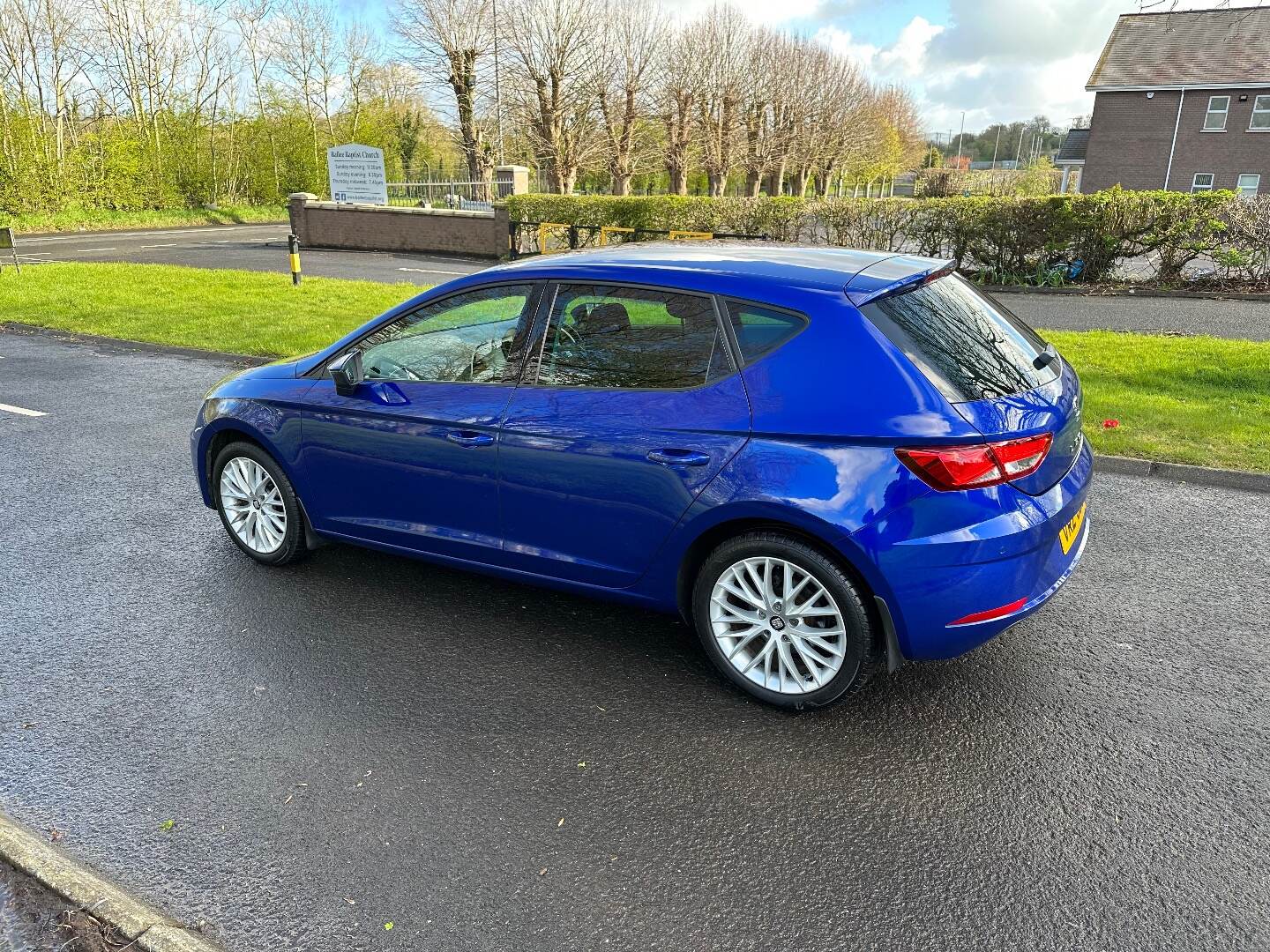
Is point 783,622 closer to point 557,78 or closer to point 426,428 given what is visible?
point 426,428

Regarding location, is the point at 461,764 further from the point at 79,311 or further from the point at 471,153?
the point at 471,153

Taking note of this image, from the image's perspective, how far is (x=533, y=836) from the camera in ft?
9.11

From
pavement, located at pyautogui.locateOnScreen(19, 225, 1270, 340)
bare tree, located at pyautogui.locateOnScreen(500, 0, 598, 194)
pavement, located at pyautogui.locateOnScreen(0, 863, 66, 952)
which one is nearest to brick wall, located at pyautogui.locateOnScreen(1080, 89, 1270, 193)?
bare tree, located at pyautogui.locateOnScreen(500, 0, 598, 194)

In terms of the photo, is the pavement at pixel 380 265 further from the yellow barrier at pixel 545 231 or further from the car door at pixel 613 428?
the car door at pixel 613 428

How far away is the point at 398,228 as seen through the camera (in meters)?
25.4

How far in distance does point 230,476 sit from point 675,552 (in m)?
2.68

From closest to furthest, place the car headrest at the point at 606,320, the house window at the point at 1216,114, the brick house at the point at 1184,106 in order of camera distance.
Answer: the car headrest at the point at 606,320 → the brick house at the point at 1184,106 → the house window at the point at 1216,114

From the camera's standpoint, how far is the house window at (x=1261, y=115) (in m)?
37.2

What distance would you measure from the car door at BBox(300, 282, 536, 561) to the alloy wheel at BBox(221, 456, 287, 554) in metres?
0.36

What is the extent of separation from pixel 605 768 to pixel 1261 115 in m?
45.7

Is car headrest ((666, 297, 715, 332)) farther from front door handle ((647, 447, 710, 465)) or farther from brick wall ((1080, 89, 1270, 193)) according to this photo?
brick wall ((1080, 89, 1270, 193))

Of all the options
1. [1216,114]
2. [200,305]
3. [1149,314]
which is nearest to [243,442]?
[200,305]

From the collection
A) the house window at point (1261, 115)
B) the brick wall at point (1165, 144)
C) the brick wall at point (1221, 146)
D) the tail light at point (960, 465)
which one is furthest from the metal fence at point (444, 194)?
the house window at point (1261, 115)

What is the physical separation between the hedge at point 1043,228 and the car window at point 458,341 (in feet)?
31.2
